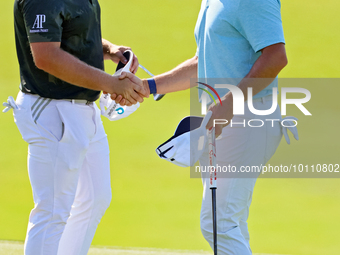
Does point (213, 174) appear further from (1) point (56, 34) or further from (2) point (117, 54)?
(2) point (117, 54)

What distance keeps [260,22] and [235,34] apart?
123mm

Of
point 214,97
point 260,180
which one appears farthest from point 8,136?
point 214,97

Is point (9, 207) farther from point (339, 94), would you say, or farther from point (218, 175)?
point (339, 94)

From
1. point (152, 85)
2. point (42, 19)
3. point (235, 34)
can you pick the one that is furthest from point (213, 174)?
point (42, 19)

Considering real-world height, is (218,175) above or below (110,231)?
above

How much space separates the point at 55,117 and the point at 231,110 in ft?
2.42

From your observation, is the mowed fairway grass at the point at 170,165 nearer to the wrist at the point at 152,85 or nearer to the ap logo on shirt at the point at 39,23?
the wrist at the point at 152,85

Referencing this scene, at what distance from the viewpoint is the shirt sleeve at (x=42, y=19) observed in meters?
1.74

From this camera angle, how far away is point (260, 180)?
367 centimetres

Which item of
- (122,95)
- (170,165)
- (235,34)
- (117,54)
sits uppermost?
(235,34)

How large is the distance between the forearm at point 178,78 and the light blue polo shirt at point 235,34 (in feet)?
1.17

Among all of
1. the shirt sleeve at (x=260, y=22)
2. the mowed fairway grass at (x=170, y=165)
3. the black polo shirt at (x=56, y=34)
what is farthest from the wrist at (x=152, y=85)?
the mowed fairway grass at (x=170, y=165)

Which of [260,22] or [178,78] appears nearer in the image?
[260,22]

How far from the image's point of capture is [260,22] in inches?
64.0
